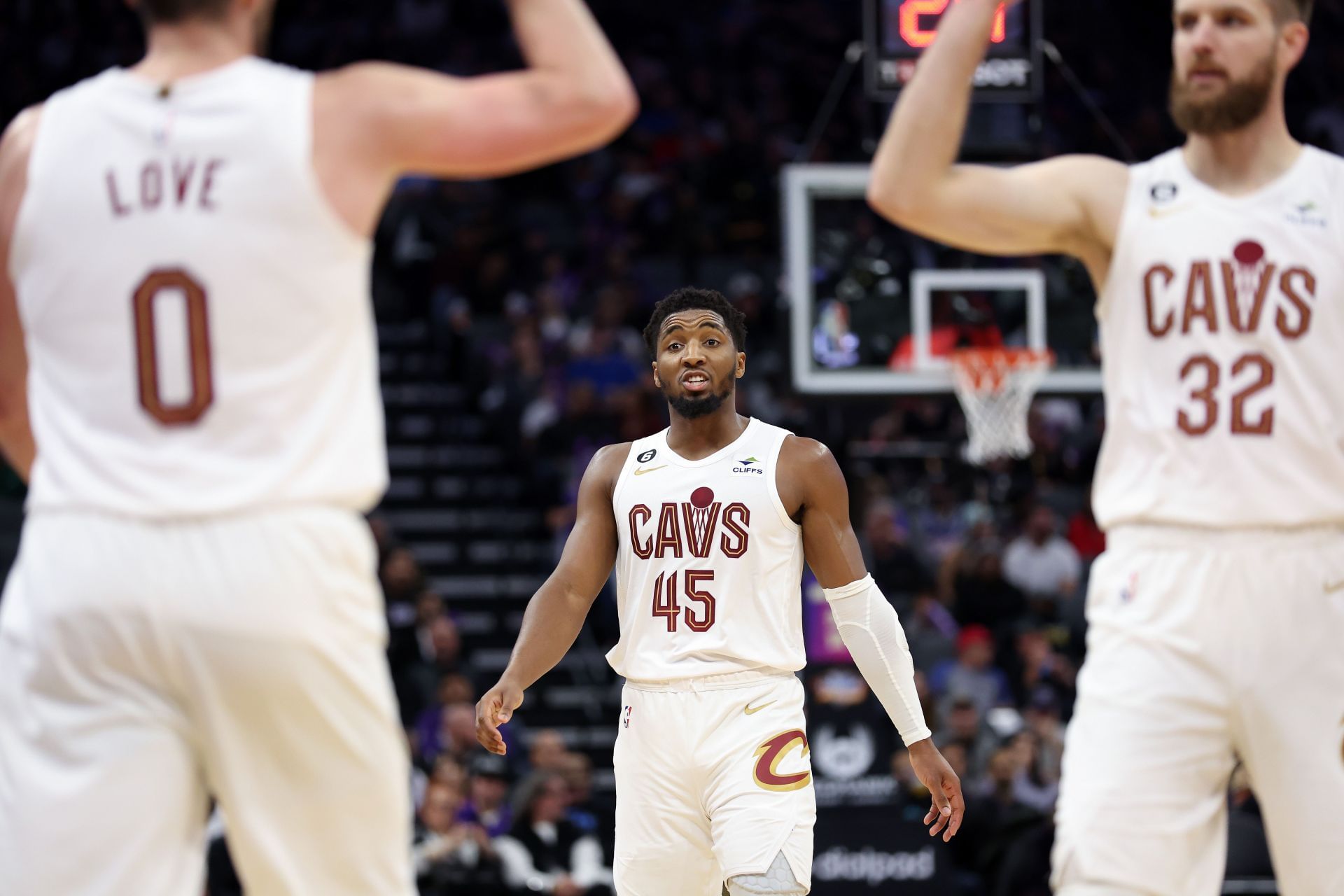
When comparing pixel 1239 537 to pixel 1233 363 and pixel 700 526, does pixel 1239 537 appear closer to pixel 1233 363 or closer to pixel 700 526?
pixel 1233 363

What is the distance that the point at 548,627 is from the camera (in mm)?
6582

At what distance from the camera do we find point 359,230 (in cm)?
357

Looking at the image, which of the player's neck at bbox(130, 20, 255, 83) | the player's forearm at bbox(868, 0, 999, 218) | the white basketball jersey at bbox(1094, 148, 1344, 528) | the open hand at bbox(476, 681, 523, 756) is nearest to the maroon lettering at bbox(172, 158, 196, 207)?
the player's neck at bbox(130, 20, 255, 83)

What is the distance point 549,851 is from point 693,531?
5312mm

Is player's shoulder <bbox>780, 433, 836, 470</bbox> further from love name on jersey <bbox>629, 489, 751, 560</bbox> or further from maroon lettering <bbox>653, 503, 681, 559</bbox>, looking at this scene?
maroon lettering <bbox>653, 503, 681, 559</bbox>

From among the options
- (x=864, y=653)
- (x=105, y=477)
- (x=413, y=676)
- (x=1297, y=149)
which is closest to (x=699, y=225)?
(x=413, y=676)

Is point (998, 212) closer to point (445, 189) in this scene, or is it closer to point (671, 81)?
point (445, 189)

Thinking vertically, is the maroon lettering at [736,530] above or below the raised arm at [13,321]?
below

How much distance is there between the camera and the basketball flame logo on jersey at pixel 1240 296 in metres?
4.14

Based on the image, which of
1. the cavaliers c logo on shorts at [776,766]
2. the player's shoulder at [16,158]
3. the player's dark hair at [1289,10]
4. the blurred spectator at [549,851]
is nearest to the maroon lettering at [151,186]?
the player's shoulder at [16,158]

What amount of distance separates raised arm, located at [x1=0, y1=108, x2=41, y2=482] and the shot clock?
7.69 m

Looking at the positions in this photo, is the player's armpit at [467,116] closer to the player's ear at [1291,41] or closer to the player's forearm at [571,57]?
the player's forearm at [571,57]

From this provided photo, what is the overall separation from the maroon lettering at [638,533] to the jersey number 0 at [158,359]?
3182 mm

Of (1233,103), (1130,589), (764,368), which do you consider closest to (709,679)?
(1130,589)
